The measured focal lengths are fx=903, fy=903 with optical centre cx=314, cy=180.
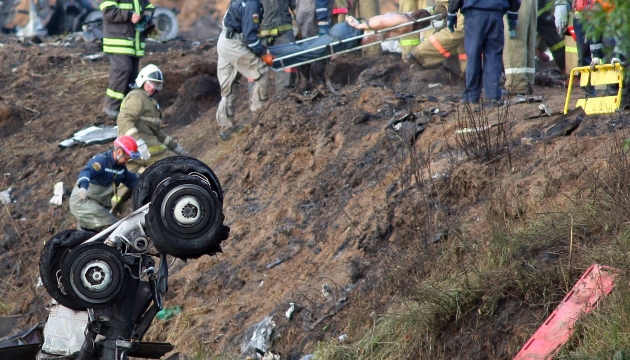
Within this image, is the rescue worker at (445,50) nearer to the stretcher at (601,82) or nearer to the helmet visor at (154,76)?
the helmet visor at (154,76)

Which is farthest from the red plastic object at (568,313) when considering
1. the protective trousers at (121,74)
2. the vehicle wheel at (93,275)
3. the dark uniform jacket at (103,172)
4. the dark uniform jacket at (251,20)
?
the protective trousers at (121,74)

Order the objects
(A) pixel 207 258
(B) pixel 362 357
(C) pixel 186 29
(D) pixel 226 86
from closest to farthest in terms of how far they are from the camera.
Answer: (B) pixel 362 357 → (A) pixel 207 258 → (D) pixel 226 86 → (C) pixel 186 29

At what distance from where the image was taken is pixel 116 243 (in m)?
5.94

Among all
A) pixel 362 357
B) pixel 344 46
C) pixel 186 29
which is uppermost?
pixel 344 46

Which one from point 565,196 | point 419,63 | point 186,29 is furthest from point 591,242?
point 186,29

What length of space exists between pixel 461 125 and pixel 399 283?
1986mm

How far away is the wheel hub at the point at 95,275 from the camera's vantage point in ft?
18.9

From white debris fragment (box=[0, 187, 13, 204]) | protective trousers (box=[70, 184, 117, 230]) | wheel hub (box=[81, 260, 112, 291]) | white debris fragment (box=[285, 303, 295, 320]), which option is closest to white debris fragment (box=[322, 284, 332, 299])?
white debris fragment (box=[285, 303, 295, 320])

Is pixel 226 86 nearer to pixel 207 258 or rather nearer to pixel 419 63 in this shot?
pixel 419 63

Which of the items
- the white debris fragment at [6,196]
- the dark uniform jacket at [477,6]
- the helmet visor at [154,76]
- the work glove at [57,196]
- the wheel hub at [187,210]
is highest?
the dark uniform jacket at [477,6]

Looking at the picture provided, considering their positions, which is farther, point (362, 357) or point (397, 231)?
point (397, 231)

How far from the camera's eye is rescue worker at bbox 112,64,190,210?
11234 mm

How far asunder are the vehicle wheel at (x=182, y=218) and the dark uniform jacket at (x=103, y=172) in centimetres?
493

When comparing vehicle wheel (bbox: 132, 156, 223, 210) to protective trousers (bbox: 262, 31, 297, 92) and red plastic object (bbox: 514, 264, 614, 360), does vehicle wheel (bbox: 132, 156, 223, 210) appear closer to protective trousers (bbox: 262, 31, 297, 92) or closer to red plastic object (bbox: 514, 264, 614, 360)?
red plastic object (bbox: 514, 264, 614, 360)
